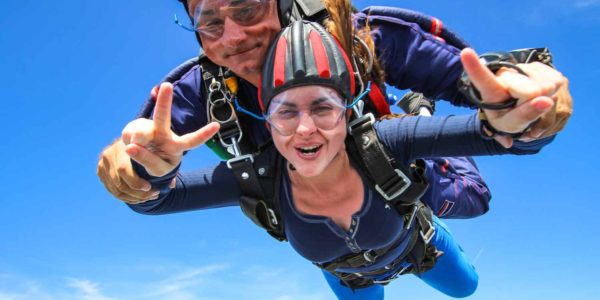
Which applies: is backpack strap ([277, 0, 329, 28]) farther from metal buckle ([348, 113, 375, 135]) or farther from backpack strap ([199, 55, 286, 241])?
metal buckle ([348, 113, 375, 135])

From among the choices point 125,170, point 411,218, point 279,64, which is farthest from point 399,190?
point 125,170

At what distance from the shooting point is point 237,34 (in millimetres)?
2967

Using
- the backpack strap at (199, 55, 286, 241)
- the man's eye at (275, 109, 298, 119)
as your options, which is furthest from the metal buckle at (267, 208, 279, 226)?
the man's eye at (275, 109, 298, 119)

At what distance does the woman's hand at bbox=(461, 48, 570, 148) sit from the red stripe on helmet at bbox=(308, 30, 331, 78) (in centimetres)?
89

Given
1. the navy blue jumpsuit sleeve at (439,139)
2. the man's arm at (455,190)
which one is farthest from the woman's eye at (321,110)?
the man's arm at (455,190)

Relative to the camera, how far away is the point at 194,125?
3.26 meters

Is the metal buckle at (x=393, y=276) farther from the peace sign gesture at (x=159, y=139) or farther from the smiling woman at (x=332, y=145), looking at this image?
the peace sign gesture at (x=159, y=139)

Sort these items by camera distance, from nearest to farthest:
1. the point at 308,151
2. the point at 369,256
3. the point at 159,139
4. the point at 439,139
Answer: the point at 159,139 < the point at 439,139 < the point at 308,151 < the point at 369,256

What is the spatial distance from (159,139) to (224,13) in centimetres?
112

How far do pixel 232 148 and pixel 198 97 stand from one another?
469mm

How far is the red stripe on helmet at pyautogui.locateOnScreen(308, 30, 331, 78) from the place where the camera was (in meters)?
2.65

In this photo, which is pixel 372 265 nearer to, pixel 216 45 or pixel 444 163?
pixel 444 163

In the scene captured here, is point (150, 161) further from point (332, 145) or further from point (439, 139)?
point (439, 139)

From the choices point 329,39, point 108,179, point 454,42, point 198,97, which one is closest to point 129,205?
point 108,179
